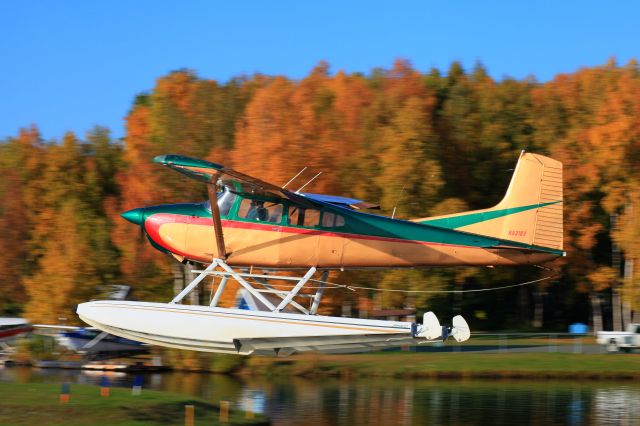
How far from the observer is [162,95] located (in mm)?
69125

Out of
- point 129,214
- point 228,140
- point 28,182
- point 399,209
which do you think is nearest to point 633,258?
point 399,209

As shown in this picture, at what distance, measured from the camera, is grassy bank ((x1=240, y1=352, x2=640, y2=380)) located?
36406mm

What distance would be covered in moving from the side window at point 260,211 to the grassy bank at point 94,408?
4.89 meters

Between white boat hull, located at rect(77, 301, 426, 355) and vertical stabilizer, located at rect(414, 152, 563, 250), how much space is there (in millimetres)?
3328

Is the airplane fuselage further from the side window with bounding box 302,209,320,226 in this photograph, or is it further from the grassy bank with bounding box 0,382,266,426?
the grassy bank with bounding box 0,382,266,426

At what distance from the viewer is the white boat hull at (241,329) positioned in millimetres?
19484

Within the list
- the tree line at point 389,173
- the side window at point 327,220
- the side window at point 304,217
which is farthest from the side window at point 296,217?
the tree line at point 389,173

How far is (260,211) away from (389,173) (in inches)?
888

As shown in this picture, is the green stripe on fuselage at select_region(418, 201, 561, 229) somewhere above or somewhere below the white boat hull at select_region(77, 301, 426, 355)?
above

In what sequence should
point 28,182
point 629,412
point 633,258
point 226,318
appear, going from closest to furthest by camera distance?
point 226,318
point 629,412
point 633,258
point 28,182

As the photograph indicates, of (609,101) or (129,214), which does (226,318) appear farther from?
(609,101)

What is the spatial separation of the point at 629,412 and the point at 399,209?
16.3m

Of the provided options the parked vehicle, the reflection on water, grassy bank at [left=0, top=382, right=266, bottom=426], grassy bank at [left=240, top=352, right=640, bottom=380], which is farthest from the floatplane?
the parked vehicle

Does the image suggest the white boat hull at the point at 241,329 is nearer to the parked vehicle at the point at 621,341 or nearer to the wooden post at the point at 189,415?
the wooden post at the point at 189,415
